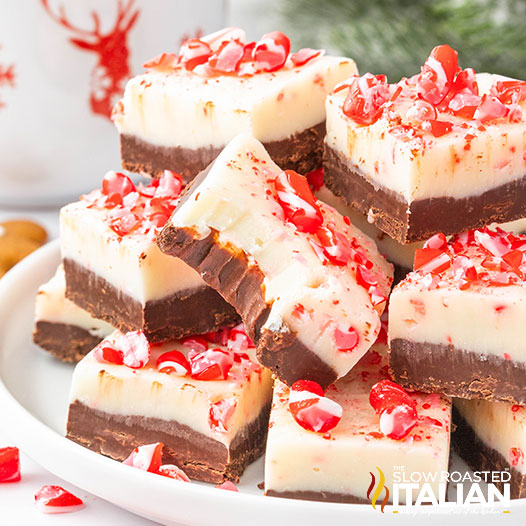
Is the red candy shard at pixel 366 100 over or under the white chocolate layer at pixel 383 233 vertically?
over

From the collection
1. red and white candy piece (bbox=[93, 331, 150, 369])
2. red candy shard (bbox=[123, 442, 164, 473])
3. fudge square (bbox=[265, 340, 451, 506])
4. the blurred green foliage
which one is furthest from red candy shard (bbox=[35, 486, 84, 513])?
the blurred green foliage

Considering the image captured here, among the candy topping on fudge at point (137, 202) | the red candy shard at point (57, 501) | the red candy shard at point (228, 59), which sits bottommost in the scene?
the red candy shard at point (57, 501)

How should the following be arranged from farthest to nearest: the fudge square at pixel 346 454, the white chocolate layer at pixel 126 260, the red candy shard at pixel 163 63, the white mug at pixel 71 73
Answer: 1. the white mug at pixel 71 73
2. the red candy shard at pixel 163 63
3. the white chocolate layer at pixel 126 260
4. the fudge square at pixel 346 454

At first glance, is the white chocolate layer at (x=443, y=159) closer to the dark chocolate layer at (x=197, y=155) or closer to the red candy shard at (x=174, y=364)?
the dark chocolate layer at (x=197, y=155)

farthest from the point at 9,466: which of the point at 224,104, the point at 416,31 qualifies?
the point at 416,31

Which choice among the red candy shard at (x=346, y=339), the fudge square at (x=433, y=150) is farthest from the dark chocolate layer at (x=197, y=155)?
the red candy shard at (x=346, y=339)

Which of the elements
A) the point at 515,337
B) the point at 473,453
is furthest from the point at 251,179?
the point at 473,453

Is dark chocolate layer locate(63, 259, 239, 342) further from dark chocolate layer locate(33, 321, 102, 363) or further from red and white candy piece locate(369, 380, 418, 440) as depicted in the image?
red and white candy piece locate(369, 380, 418, 440)
